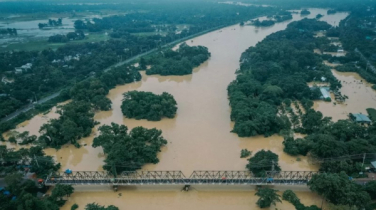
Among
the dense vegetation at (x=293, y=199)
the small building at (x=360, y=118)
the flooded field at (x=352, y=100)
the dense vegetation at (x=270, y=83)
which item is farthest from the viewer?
the flooded field at (x=352, y=100)

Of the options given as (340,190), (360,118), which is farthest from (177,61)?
(340,190)

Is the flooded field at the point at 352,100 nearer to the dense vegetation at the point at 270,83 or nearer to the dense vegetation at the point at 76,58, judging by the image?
the dense vegetation at the point at 270,83

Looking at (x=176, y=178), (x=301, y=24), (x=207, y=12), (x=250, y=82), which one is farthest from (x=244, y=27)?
(x=176, y=178)

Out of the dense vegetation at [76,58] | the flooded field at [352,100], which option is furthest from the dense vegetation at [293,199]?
the dense vegetation at [76,58]

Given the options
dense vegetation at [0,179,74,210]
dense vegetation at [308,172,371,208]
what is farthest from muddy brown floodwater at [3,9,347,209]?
dense vegetation at [308,172,371,208]

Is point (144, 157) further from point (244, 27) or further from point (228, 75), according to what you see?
point (244, 27)

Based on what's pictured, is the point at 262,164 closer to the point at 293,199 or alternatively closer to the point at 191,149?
the point at 293,199
